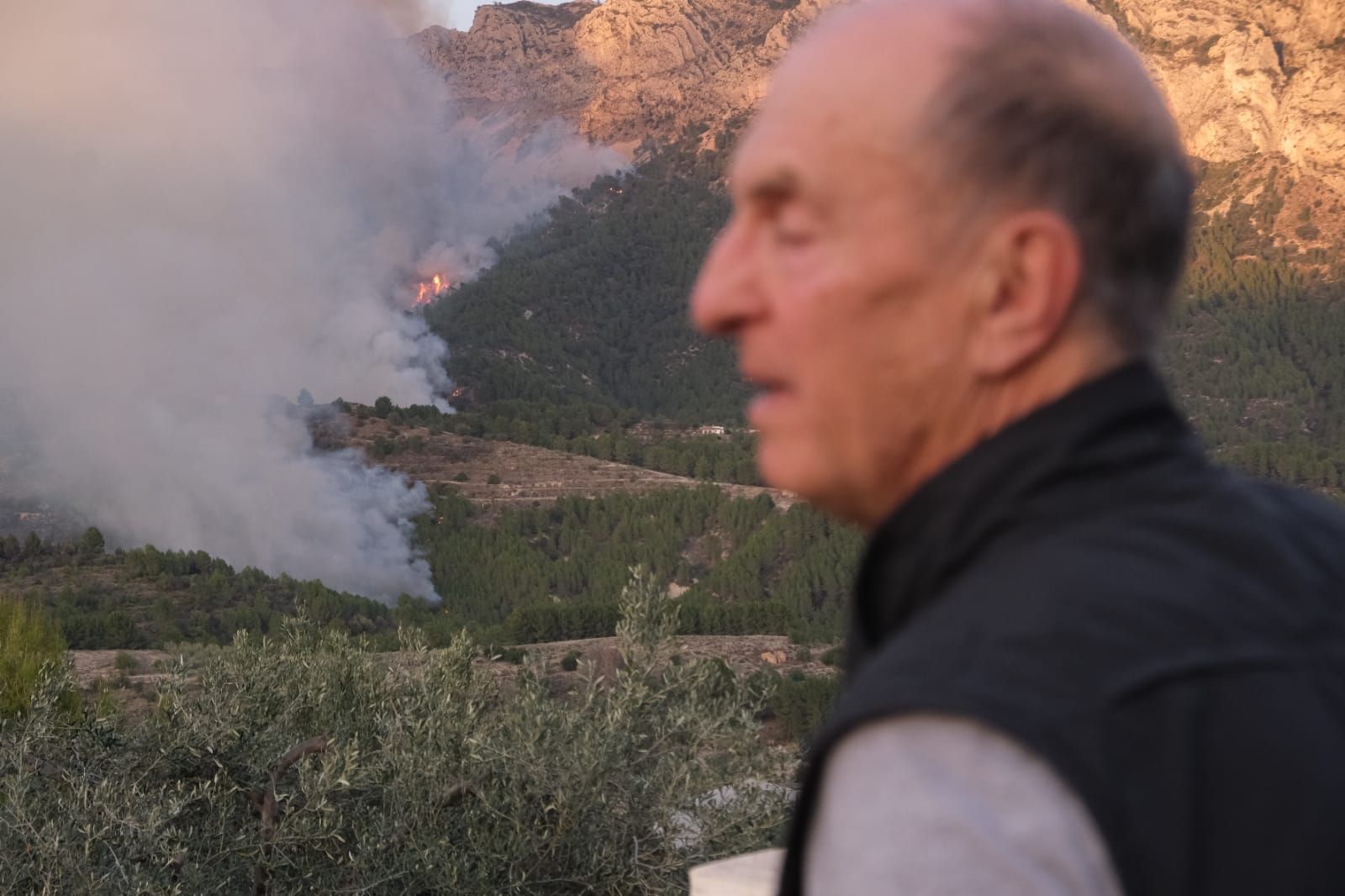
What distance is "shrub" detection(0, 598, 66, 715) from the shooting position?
9.93 meters

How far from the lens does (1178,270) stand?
2.69 feet

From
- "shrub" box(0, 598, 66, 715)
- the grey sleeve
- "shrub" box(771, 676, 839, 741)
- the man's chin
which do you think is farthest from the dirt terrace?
the grey sleeve

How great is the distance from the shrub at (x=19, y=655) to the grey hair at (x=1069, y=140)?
859 centimetres

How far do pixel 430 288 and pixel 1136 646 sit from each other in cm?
9987

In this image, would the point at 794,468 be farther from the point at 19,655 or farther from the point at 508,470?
the point at 508,470

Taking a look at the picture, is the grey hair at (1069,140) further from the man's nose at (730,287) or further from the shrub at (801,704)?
the shrub at (801,704)

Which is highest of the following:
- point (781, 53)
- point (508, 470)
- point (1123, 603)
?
point (781, 53)

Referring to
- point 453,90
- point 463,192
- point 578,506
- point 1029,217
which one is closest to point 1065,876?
point 1029,217

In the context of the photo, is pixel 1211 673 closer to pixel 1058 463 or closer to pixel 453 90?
pixel 1058 463

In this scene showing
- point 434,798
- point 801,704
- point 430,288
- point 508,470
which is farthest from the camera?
point 430,288

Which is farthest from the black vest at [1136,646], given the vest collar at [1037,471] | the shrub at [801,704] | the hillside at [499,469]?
the hillside at [499,469]

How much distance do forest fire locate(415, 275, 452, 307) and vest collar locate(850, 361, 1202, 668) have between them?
314 feet

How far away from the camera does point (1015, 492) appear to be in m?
0.73

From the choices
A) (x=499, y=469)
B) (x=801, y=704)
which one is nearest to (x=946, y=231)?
(x=801, y=704)
